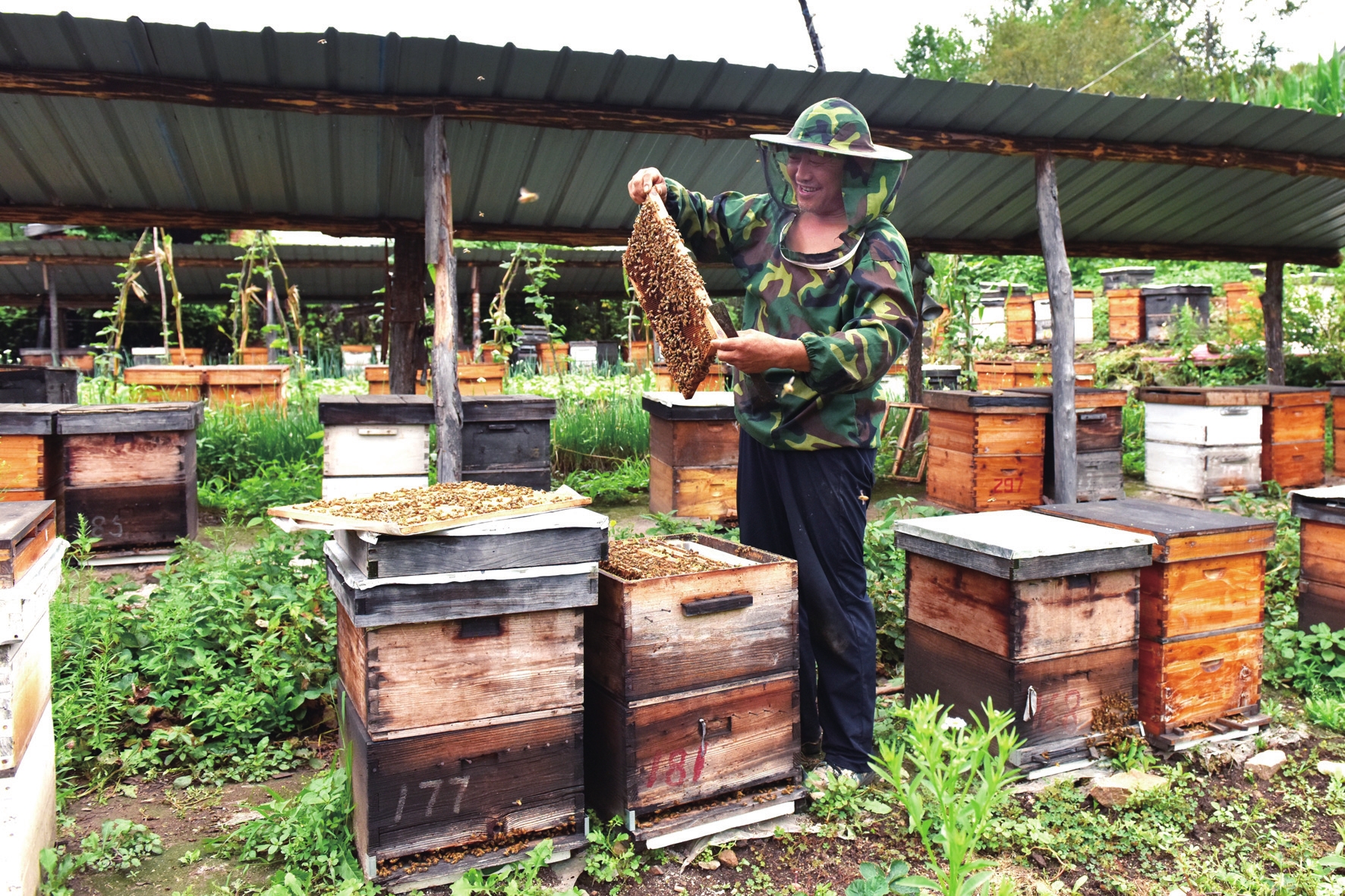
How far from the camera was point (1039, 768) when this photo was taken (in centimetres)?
267

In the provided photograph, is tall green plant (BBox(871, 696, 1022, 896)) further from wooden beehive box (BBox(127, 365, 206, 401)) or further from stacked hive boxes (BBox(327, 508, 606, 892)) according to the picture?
wooden beehive box (BBox(127, 365, 206, 401))

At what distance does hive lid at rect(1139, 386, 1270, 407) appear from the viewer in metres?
6.46

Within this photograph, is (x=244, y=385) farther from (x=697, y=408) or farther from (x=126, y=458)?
(x=697, y=408)

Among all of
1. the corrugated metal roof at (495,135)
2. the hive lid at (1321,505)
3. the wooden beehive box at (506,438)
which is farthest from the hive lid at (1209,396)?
the wooden beehive box at (506,438)

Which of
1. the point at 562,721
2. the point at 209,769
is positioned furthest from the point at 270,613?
the point at 562,721

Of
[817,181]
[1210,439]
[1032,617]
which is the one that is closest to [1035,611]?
[1032,617]

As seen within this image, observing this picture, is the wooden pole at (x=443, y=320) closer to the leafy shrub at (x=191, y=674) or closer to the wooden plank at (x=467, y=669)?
the leafy shrub at (x=191, y=674)

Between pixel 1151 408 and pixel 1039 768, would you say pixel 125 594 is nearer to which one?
pixel 1039 768

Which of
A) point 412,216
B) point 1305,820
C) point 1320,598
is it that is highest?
point 412,216

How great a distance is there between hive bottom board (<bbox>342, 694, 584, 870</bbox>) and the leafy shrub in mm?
909

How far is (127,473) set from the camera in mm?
4637

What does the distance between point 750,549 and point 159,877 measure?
1.63 metres

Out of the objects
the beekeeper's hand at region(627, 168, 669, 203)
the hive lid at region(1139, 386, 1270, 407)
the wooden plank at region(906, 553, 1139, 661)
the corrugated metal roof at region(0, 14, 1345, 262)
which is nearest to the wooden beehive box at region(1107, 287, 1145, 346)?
the corrugated metal roof at region(0, 14, 1345, 262)

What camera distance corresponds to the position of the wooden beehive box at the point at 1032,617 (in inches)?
103
